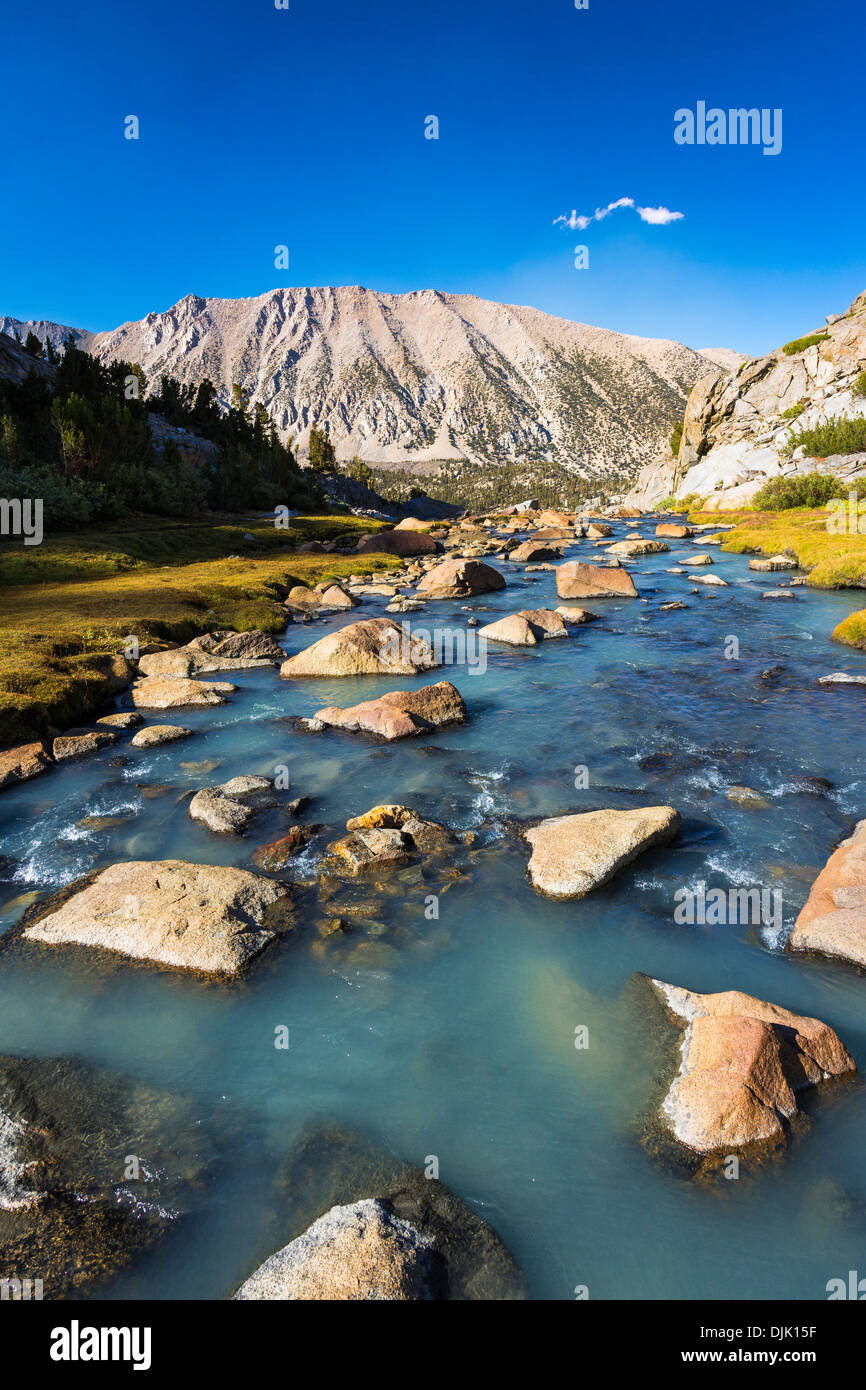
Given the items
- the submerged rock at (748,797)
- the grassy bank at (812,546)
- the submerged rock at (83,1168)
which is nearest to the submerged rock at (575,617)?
the grassy bank at (812,546)

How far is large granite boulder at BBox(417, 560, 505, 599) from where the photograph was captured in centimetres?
3791

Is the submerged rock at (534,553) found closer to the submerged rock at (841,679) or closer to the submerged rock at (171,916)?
the submerged rock at (841,679)

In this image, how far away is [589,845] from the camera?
35.6 feet

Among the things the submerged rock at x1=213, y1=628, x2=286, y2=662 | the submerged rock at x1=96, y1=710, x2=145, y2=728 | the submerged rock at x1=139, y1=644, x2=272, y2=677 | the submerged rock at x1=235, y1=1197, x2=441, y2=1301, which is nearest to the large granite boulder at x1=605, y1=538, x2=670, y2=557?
the submerged rock at x1=213, y1=628, x2=286, y2=662

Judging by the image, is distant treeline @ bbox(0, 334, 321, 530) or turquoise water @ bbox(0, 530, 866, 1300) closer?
turquoise water @ bbox(0, 530, 866, 1300)

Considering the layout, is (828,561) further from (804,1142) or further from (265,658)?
(804,1142)

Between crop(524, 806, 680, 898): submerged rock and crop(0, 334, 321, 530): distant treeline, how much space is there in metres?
45.7

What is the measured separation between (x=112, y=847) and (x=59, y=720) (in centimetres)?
755

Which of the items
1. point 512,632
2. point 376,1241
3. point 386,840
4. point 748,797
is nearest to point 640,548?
point 512,632

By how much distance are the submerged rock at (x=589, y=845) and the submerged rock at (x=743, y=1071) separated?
304 cm

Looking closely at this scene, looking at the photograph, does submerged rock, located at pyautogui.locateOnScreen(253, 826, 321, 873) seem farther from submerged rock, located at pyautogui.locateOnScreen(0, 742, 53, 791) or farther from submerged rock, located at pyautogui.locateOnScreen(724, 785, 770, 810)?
submerged rock, located at pyautogui.locateOnScreen(724, 785, 770, 810)

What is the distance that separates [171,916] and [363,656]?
572 inches

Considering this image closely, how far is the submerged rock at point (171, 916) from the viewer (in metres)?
9.14
